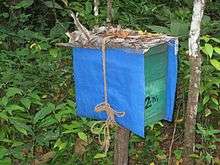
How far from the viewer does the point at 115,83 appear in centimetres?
277

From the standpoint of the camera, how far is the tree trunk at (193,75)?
10.8 feet

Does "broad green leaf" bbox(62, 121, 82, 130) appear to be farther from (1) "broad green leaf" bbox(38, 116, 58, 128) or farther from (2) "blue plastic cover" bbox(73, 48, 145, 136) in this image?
(2) "blue plastic cover" bbox(73, 48, 145, 136)

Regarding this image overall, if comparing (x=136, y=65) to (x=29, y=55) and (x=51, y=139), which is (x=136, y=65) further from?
(x=29, y=55)

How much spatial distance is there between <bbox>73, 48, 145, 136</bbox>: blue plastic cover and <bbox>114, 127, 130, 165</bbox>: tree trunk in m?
0.21

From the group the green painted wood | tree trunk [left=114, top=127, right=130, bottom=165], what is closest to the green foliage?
tree trunk [left=114, top=127, right=130, bottom=165]

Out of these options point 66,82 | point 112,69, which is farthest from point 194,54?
point 66,82

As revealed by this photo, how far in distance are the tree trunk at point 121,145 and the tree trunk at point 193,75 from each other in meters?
0.66

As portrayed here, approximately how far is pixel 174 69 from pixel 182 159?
47.0 inches

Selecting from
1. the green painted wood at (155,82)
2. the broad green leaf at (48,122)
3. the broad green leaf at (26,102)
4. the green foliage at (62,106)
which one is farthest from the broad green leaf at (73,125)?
the green painted wood at (155,82)

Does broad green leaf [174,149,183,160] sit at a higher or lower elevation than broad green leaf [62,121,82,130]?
lower

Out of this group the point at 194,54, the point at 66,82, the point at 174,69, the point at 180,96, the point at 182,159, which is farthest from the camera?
the point at 66,82

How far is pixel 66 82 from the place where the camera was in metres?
4.88

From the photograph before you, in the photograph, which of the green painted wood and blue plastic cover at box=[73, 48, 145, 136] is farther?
the green painted wood

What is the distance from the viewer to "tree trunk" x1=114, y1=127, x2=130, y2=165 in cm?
309
